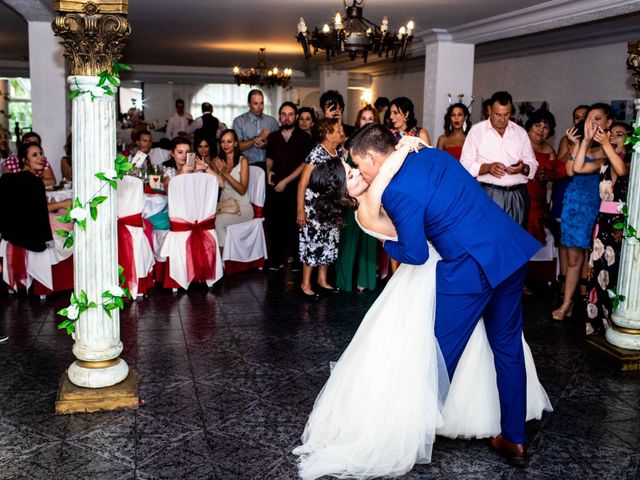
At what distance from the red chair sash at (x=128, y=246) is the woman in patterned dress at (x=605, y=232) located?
3450 millimetres

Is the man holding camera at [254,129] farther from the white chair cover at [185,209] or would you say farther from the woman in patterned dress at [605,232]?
→ the woman in patterned dress at [605,232]

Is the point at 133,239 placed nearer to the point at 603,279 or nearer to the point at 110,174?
the point at 110,174

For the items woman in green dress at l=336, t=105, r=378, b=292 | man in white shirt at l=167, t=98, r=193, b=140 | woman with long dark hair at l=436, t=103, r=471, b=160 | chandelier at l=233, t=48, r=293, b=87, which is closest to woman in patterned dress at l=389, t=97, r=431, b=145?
woman in green dress at l=336, t=105, r=378, b=292

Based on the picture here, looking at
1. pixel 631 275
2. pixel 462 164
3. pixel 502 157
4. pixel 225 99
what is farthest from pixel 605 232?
pixel 225 99

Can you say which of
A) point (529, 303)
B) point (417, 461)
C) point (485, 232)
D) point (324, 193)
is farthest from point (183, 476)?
point (529, 303)

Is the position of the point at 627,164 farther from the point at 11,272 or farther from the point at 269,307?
the point at 11,272

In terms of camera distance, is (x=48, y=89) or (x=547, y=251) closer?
(x=547, y=251)

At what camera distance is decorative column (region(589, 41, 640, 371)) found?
4306mm

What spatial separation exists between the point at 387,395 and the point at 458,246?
699mm

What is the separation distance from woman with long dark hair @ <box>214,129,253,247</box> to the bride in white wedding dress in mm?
3864

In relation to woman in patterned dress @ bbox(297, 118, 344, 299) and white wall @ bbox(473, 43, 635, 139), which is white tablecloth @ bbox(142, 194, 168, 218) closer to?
woman in patterned dress @ bbox(297, 118, 344, 299)

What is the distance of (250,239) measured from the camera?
6.85m

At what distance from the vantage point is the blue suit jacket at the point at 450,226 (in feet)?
8.73

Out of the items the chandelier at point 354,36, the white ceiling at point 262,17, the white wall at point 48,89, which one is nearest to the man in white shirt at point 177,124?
the white ceiling at point 262,17
